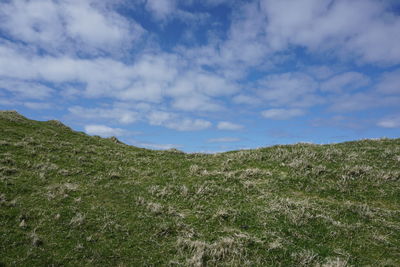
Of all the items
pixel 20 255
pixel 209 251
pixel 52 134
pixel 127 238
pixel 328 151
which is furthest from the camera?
pixel 52 134

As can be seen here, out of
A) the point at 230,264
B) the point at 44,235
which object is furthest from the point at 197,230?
the point at 44,235

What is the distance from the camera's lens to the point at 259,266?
1140cm

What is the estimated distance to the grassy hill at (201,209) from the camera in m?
12.0

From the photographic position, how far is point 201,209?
1655cm

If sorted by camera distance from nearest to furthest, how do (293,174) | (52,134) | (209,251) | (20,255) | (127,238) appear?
(20,255)
(209,251)
(127,238)
(293,174)
(52,134)

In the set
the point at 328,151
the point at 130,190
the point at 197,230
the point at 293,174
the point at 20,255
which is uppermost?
the point at 328,151

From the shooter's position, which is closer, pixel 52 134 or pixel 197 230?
pixel 197 230

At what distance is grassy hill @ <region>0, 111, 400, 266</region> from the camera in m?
12.0

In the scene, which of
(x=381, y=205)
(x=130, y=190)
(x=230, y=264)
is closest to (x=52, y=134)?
(x=130, y=190)

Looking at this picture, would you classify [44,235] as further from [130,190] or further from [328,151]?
[328,151]

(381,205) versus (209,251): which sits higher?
(381,205)

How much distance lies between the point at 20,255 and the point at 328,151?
82.9ft

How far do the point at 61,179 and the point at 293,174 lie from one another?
17.5 meters

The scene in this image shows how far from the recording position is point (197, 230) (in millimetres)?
14109
